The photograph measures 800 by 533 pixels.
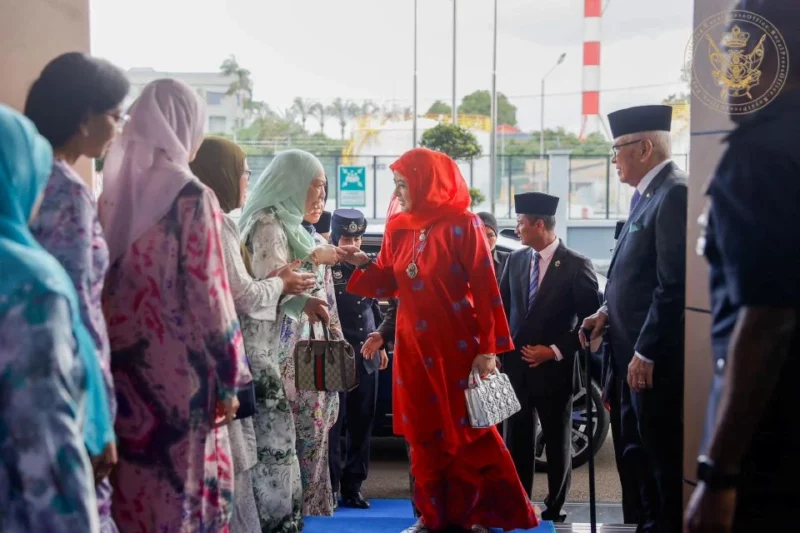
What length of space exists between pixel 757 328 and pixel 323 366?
2119 mm

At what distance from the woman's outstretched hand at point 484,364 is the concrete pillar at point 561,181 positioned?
13047 mm

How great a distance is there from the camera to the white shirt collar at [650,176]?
10.3 feet

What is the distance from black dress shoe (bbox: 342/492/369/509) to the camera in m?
4.64

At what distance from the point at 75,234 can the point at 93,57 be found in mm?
496

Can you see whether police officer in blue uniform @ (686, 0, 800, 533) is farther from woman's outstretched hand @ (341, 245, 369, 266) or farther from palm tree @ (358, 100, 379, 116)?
palm tree @ (358, 100, 379, 116)

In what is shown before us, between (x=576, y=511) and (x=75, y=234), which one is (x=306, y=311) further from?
(x=576, y=511)

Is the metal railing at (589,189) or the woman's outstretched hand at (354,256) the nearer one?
the woman's outstretched hand at (354,256)

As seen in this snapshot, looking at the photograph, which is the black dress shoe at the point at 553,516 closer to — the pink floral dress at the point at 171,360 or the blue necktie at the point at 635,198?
the blue necktie at the point at 635,198

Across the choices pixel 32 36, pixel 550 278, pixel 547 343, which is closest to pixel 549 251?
pixel 550 278

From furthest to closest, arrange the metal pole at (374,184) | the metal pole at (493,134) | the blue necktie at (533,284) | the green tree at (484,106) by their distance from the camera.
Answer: the green tree at (484,106), the metal pole at (374,184), the metal pole at (493,134), the blue necktie at (533,284)

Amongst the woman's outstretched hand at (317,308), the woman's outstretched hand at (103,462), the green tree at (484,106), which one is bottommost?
the woman's outstretched hand at (103,462)

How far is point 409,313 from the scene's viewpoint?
11.8 feet

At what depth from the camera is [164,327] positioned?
2.35m

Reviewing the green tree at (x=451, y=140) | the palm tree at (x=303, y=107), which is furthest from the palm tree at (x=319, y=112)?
the green tree at (x=451, y=140)
